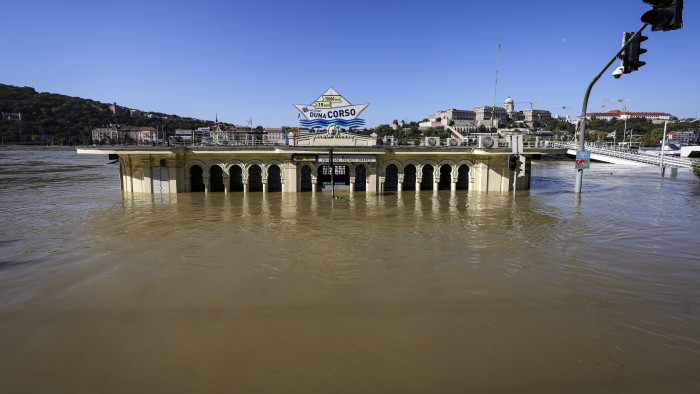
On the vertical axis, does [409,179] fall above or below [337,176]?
below

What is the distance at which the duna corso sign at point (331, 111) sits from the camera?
94.5ft

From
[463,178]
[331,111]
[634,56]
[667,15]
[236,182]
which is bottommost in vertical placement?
[236,182]

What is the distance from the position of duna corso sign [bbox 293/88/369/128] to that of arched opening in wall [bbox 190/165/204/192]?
32.7ft

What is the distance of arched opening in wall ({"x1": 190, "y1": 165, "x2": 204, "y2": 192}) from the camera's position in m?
29.5

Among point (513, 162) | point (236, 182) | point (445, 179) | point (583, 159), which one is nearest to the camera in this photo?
point (513, 162)

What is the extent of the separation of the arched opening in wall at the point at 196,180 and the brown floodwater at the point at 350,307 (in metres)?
12.5

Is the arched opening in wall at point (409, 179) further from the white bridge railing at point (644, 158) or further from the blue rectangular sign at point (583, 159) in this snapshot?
the white bridge railing at point (644, 158)

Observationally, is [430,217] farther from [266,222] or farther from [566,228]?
[266,222]

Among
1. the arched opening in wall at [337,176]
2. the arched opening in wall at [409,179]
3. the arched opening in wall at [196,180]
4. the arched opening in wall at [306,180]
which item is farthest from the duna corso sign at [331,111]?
the arched opening in wall at [196,180]

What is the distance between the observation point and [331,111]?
28844 mm

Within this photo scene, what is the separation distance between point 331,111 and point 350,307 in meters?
22.8

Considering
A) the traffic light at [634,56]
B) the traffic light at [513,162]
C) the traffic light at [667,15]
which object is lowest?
the traffic light at [513,162]

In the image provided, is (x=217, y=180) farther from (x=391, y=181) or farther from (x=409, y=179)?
(x=409, y=179)

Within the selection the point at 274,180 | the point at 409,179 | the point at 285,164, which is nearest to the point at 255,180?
the point at 274,180
